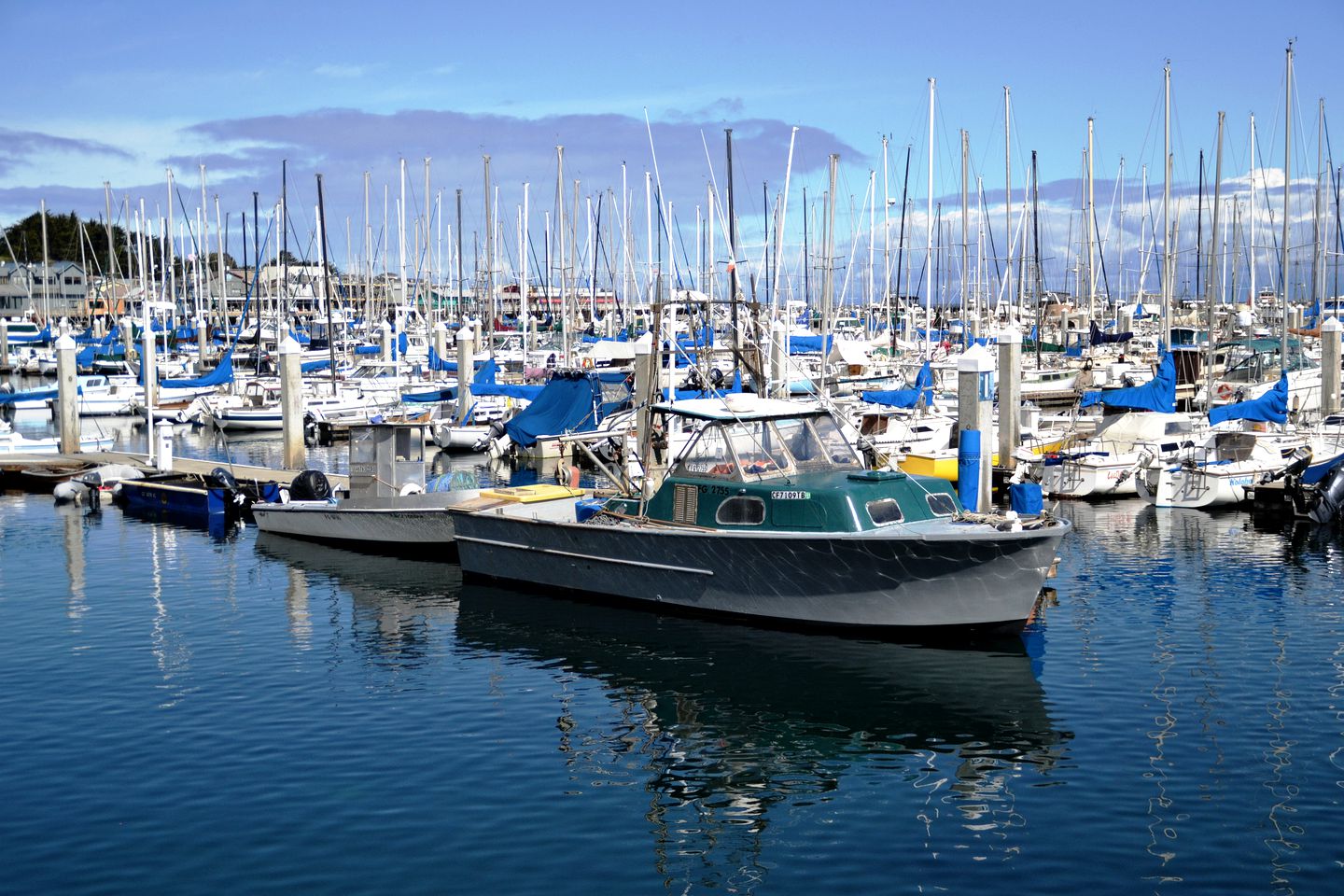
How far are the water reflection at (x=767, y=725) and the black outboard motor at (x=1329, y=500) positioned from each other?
1425cm

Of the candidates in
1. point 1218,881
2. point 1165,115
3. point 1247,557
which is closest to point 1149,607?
point 1247,557

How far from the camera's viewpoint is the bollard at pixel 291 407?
133 feet

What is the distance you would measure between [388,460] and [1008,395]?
54.4 feet

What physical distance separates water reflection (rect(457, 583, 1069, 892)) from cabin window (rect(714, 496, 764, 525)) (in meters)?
1.79

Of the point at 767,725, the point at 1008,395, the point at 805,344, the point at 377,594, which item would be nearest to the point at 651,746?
the point at 767,725

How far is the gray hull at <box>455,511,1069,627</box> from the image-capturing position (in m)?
19.0

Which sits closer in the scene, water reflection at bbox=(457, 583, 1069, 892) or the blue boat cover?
water reflection at bbox=(457, 583, 1069, 892)

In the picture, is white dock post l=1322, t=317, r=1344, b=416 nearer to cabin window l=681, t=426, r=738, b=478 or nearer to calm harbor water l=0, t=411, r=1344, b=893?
calm harbor water l=0, t=411, r=1344, b=893

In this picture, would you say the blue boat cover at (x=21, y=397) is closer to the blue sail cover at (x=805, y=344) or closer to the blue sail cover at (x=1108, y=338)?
the blue sail cover at (x=805, y=344)

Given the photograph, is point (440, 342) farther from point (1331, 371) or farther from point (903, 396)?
point (1331, 371)

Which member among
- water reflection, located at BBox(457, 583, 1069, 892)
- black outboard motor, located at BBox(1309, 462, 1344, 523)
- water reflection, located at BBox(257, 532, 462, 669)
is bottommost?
water reflection, located at BBox(457, 583, 1069, 892)

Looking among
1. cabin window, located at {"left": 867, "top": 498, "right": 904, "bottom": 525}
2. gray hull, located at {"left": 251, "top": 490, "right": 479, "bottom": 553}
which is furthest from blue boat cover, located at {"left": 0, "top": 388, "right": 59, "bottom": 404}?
cabin window, located at {"left": 867, "top": 498, "right": 904, "bottom": 525}

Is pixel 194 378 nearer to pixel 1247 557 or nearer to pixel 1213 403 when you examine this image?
pixel 1213 403

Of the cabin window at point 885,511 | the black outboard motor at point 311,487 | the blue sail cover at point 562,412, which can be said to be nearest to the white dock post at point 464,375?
the blue sail cover at point 562,412
